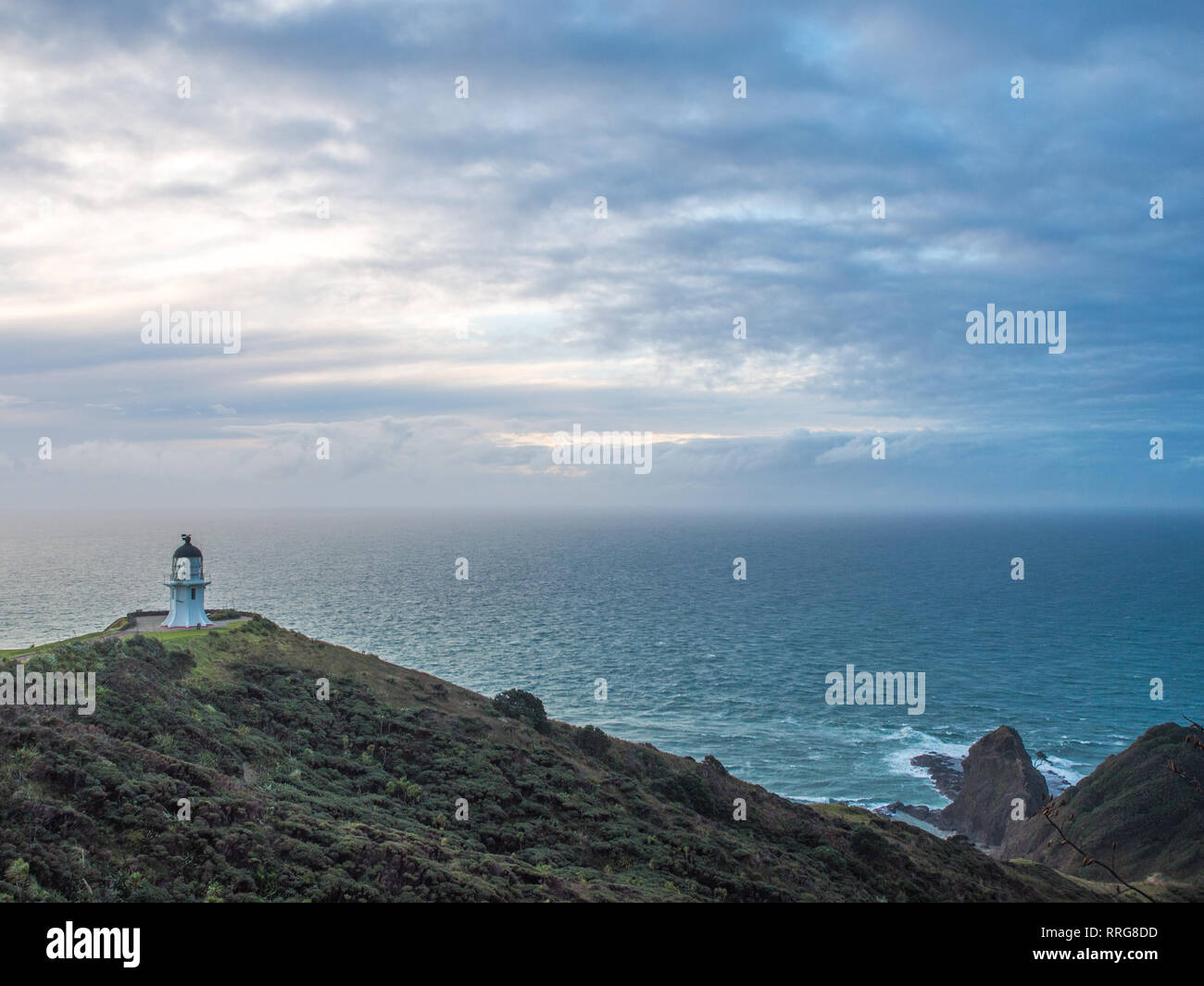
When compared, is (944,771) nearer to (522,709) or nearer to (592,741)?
(592,741)

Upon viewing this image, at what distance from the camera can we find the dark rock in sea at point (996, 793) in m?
52.0

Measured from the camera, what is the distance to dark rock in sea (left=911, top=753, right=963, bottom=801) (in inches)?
2242

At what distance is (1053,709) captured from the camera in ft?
238

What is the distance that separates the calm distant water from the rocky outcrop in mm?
8456

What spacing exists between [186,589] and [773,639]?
256 feet

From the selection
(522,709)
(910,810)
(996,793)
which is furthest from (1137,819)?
(522,709)

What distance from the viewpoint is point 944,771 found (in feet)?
195

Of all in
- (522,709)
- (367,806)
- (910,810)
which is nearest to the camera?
(367,806)

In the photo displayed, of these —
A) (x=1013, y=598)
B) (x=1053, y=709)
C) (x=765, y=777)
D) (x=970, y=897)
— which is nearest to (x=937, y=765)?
(x=765, y=777)

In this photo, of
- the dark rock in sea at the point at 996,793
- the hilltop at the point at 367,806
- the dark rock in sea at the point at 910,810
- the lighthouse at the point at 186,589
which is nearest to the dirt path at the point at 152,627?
the lighthouse at the point at 186,589

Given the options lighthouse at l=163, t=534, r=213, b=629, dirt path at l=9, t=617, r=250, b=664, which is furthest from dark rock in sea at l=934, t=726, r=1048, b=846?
lighthouse at l=163, t=534, r=213, b=629

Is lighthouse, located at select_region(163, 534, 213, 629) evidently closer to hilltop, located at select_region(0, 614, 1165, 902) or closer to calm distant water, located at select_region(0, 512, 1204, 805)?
hilltop, located at select_region(0, 614, 1165, 902)
